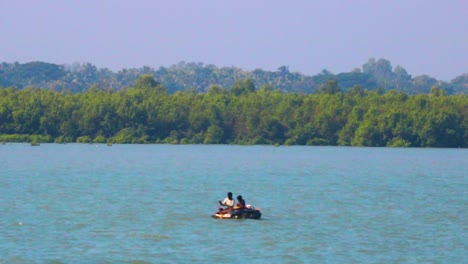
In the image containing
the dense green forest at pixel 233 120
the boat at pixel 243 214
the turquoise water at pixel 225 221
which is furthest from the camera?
the dense green forest at pixel 233 120

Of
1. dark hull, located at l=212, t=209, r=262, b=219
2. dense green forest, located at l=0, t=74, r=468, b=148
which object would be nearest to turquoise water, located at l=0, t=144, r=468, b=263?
dark hull, located at l=212, t=209, r=262, b=219

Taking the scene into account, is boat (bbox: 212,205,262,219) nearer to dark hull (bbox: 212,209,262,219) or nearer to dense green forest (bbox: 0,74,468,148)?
dark hull (bbox: 212,209,262,219)

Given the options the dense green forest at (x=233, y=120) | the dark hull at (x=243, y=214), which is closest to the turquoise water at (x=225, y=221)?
the dark hull at (x=243, y=214)

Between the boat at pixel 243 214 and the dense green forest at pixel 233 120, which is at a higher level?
the dense green forest at pixel 233 120

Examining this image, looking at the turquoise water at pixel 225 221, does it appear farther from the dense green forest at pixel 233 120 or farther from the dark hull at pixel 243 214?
the dense green forest at pixel 233 120

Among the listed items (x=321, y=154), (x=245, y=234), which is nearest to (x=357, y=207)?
(x=245, y=234)

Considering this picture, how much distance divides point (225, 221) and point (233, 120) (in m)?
84.3

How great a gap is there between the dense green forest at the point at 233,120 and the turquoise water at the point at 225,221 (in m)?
38.3

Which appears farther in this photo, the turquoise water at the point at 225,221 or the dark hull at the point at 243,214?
the dark hull at the point at 243,214

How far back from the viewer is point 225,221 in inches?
1484

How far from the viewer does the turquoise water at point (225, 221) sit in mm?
31047

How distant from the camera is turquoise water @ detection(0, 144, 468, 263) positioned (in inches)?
1222

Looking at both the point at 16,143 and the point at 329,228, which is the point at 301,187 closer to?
the point at 329,228

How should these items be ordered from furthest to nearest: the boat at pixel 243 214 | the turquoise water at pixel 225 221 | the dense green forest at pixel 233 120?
1. the dense green forest at pixel 233 120
2. the boat at pixel 243 214
3. the turquoise water at pixel 225 221
